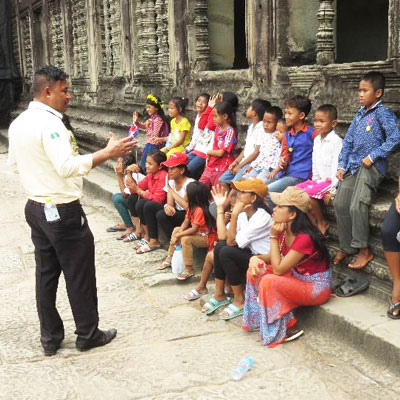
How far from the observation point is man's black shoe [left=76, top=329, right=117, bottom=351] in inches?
167

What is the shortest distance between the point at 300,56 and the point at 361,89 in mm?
1882

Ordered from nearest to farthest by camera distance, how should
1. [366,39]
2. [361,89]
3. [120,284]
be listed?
[361,89]
[120,284]
[366,39]

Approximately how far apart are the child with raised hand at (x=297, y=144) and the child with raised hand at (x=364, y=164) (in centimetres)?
67

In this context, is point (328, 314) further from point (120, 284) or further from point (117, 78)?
point (117, 78)

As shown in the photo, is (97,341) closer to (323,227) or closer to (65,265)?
(65,265)

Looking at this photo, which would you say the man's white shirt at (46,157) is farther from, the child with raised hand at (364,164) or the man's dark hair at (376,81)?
the man's dark hair at (376,81)

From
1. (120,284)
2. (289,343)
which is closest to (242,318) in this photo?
(289,343)

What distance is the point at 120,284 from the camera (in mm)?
5680

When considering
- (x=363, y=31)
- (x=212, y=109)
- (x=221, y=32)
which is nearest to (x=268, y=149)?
(x=212, y=109)

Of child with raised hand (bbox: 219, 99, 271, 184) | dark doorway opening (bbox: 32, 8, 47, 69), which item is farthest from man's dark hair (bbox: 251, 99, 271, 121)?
dark doorway opening (bbox: 32, 8, 47, 69)

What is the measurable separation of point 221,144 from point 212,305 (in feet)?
6.57

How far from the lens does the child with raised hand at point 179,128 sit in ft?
24.0

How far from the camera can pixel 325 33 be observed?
550 cm

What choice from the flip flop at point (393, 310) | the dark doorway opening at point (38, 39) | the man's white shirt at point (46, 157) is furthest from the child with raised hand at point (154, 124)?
the dark doorway opening at point (38, 39)
